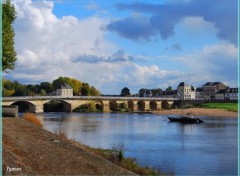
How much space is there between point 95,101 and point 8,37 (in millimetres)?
106023

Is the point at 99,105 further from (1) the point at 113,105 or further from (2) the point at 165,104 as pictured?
(2) the point at 165,104

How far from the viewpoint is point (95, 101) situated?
136m

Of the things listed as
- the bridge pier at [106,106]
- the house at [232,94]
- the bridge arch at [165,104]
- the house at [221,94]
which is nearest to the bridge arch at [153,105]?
the bridge arch at [165,104]

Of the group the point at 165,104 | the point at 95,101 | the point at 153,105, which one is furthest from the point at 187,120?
the point at 165,104

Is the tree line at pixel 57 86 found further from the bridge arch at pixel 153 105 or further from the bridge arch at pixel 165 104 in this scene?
the bridge arch at pixel 165 104

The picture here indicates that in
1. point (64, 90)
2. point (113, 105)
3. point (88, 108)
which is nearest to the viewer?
point (88, 108)

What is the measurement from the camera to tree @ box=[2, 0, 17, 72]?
99.5 ft

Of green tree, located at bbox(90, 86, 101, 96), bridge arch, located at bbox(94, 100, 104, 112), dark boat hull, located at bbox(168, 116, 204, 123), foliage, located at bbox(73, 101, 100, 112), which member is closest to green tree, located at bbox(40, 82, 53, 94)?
green tree, located at bbox(90, 86, 101, 96)

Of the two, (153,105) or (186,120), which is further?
(153,105)

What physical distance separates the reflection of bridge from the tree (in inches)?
2764

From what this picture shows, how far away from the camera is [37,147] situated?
17.8 m

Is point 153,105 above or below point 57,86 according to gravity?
below

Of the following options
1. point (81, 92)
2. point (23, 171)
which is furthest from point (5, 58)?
point (81, 92)

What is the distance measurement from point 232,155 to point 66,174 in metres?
18.4
